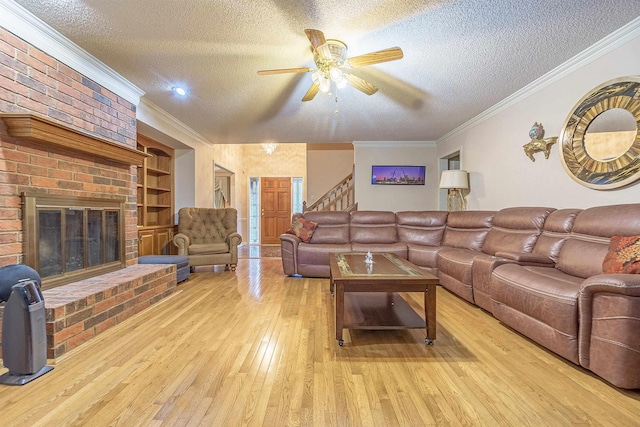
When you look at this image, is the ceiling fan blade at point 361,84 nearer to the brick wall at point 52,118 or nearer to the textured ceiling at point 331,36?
the textured ceiling at point 331,36

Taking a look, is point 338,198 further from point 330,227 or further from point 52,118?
point 52,118

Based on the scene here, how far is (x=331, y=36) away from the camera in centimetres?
238

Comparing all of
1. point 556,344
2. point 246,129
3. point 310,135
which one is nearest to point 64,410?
point 556,344

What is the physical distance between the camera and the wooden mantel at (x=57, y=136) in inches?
77.7

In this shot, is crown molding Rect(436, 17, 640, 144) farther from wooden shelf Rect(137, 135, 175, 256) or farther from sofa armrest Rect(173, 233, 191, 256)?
wooden shelf Rect(137, 135, 175, 256)

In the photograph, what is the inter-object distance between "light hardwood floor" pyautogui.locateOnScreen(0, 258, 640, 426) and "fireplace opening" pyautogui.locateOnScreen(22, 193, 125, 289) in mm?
686

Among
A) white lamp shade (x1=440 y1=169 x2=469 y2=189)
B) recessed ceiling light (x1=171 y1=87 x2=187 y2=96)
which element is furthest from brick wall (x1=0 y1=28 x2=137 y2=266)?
white lamp shade (x1=440 y1=169 x2=469 y2=189)

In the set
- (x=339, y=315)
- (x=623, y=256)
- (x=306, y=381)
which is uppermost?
(x=623, y=256)

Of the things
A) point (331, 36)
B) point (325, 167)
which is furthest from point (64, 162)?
point (325, 167)

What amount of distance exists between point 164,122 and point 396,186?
436 centimetres

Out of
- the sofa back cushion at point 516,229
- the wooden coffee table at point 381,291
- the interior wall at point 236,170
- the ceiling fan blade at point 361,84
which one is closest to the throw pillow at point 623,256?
the sofa back cushion at point 516,229

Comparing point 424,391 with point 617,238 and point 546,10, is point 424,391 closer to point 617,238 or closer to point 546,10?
point 617,238

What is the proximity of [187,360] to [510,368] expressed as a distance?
6.68ft

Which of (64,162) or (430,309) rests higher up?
(64,162)
